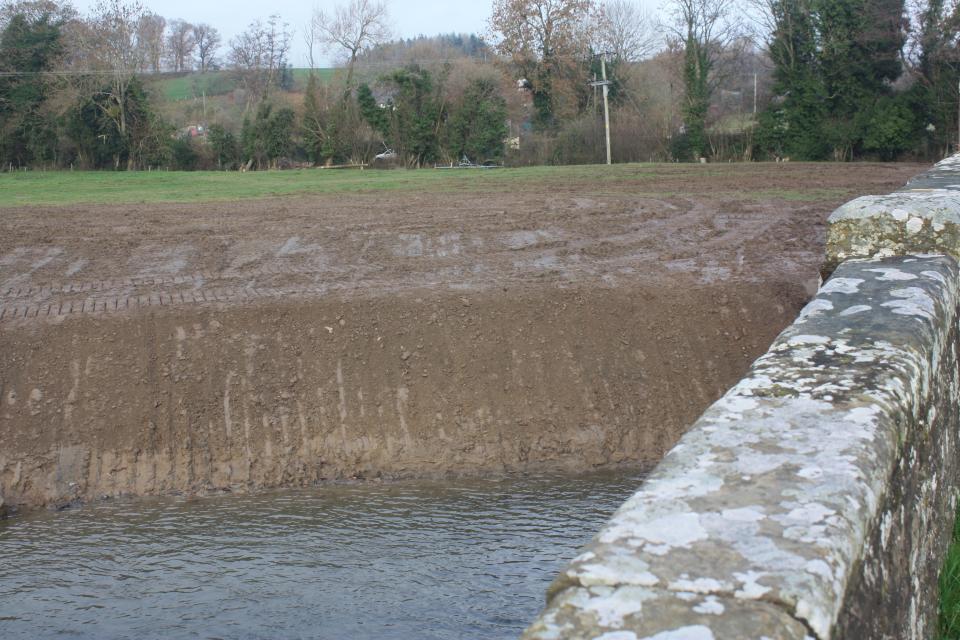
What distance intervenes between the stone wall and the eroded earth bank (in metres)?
5.81

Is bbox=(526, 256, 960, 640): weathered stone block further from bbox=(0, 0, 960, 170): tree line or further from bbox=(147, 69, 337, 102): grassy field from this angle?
bbox=(147, 69, 337, 102): grassy field

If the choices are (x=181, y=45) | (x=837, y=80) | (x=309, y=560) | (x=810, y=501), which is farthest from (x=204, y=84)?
(x=810, y=501)

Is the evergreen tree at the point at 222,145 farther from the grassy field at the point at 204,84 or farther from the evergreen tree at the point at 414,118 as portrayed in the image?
the grassy field at the point at 204,84

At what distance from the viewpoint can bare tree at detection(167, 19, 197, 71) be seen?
202 ft

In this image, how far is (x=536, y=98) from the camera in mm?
40031

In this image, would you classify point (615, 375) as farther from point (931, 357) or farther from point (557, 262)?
point (931, 357)

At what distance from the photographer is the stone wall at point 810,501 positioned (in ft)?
6.47

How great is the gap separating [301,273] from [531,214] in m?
5.12

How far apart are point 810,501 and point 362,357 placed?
8038 millimetres

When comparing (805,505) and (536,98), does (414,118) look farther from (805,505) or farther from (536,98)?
(805,505)

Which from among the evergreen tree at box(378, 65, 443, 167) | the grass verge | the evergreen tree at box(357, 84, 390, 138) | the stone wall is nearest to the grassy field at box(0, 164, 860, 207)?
the evergreen tree at box(378, 65, 443, 167)

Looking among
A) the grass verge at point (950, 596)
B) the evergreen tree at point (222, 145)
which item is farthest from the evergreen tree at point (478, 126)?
the grass verge at point (950, 596)

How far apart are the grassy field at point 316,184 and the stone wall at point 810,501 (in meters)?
14.7

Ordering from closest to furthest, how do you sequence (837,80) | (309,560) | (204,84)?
(309,560) < (837,80) < (204,84)
